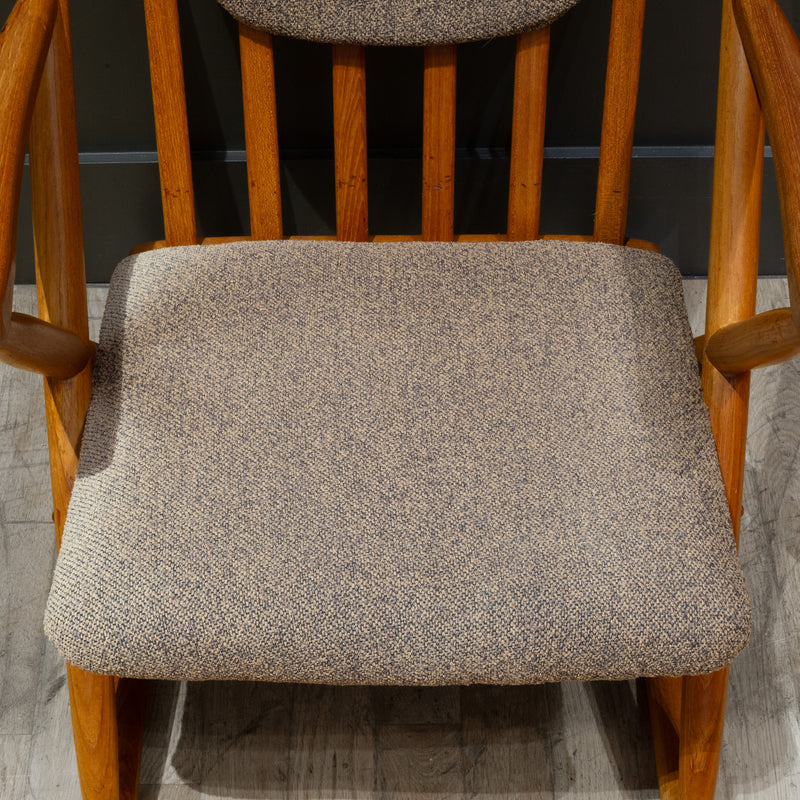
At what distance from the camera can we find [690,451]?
0.81 metres

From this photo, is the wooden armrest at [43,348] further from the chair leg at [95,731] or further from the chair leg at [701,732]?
the chair leg at [701,732]

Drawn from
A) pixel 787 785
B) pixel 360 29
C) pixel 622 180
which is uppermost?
pixel 360 29

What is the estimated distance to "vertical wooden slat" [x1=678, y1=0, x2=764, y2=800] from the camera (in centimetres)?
84

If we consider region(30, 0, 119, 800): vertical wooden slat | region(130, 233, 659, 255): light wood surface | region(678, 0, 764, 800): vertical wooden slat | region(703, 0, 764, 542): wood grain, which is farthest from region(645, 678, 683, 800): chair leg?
region(30, 0, 119, 800): vertical wooden slat

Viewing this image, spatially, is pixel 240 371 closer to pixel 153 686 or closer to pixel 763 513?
pixel 153 686

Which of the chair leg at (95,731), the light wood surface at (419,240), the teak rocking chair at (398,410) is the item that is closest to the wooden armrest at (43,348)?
the teak rocking chair at (398,410)

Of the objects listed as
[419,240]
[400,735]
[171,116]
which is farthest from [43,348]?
[400,735]

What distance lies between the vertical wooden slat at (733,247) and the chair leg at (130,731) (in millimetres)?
540

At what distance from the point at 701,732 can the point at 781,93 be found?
527mm

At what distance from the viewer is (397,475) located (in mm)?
793

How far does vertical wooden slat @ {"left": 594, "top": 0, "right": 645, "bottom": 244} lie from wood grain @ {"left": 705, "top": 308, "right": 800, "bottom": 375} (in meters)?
0.20

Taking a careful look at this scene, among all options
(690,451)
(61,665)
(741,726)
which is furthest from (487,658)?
(61,665)

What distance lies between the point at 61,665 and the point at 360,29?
28.9 inches

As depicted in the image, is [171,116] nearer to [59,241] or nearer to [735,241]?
[59,241]
